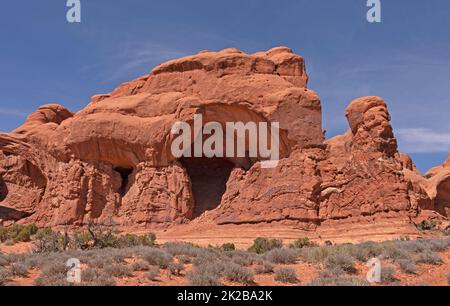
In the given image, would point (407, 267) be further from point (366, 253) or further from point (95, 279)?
point (95, 279)

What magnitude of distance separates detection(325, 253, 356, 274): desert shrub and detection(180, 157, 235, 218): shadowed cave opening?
69.1 feet

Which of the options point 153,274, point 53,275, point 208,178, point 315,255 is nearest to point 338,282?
point 315,255

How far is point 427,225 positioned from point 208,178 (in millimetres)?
16234

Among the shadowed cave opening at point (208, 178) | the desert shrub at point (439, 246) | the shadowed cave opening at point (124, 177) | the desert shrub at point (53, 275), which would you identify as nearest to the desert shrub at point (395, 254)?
the desert shrub at point (439, 246)

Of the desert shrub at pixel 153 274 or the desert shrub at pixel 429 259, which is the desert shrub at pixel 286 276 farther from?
the desert shrub at pixel 429 259

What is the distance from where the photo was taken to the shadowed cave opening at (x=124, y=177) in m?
34.2

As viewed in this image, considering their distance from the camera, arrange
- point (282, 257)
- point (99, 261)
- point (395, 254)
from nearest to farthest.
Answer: point (99, 261), point (282, 257), point (395, 254)

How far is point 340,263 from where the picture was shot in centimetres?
1259

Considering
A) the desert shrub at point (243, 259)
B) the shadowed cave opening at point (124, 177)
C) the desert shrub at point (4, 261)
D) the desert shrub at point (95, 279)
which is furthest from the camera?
the shadowed cave opening at point (124, 177)

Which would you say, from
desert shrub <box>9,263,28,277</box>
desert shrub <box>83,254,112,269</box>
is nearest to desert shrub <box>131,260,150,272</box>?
desert shrub <box>83,254,112,269</box>

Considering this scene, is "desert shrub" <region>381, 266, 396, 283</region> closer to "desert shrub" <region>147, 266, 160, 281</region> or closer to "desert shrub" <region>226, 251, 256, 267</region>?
"desert shrub" <region>226, 251, 256, 267</region>

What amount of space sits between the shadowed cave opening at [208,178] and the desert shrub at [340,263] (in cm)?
2107

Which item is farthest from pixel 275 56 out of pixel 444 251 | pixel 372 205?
pixel 444 251
